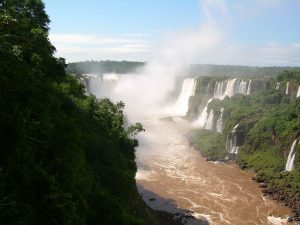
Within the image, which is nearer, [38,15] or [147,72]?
[38,15]

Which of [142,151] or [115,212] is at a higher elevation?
[115,212]

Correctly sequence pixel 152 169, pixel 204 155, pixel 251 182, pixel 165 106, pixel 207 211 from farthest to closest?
1. pixel 165 106
2. pixel 204 155
3. pixel 152 169
4. pixel 251 182
5. pixel 207 211

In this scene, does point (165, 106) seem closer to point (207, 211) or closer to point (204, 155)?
point (204, 155)

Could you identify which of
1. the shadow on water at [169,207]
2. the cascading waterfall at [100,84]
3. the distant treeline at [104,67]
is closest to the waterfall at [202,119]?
the cascading waterfall at [100,84]

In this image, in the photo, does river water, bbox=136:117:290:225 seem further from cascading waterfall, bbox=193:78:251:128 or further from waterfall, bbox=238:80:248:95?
waterfall, bbox=238:80:248:95

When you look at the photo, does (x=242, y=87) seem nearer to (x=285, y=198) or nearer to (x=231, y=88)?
(x=231, y=88)

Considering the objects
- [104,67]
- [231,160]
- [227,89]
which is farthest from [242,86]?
[104,67]

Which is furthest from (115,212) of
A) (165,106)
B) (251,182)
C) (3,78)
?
(165,106)

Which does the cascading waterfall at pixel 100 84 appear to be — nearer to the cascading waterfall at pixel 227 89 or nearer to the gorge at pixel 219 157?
the gorge at pixel 219 157
